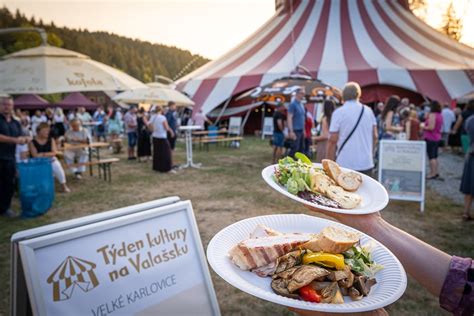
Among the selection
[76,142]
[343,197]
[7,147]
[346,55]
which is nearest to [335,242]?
[343,197]

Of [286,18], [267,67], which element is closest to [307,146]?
[267,67]

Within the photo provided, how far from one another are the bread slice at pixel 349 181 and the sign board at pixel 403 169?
13.8 ft

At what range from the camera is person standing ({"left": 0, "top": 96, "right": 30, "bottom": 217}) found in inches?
190

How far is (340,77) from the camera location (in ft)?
46.2

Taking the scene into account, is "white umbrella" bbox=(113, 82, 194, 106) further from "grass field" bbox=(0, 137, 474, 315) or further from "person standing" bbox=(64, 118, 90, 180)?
"person standing" bbox=(64, 118, 90, 180)

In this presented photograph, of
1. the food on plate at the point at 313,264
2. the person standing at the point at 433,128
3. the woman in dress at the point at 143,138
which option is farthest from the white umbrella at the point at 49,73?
the person standing at the point at 433,128

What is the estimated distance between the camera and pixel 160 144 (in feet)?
28.2

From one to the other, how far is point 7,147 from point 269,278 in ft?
17.8

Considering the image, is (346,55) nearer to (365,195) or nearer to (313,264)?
(365,195)

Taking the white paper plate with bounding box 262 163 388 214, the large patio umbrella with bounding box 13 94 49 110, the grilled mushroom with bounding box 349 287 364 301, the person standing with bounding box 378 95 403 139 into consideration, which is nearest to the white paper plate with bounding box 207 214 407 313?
the grilled mushroom with bounding box 349 287 364 301

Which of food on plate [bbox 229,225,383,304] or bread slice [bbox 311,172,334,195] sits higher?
bread slice [bbox 311,172,334,195]

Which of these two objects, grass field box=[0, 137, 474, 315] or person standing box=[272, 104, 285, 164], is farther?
person standing box=[272, 104, 285, 164]

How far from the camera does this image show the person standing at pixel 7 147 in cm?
482

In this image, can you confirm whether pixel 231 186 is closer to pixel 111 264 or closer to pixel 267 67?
pixel 111 264
